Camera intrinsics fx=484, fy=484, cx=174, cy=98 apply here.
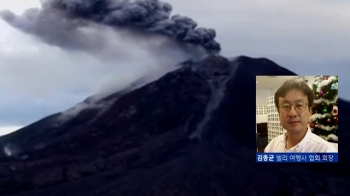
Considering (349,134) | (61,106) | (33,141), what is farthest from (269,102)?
(33,141)

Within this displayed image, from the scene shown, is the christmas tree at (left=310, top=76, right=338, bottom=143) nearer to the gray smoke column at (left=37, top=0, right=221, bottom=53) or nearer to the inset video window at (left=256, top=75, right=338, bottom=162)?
the inset video window at (left=256, top=75, right=338, bottom=162)

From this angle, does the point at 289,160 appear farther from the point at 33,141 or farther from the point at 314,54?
the point at 33,141

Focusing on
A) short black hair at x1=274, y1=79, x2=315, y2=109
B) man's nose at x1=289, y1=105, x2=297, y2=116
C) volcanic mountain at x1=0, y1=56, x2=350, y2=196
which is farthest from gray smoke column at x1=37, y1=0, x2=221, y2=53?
man's nose at x1=289, y1=105, x2=297, y2=116

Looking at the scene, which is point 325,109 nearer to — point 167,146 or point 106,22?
point 167,146

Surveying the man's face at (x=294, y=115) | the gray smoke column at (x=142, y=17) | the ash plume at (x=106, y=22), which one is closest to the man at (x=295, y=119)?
the man's face at (x=294, y=115)

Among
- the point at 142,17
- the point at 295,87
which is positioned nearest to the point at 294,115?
the point at 295,87

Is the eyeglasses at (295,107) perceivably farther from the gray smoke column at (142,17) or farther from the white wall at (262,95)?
the gray smoke column at (142,17)

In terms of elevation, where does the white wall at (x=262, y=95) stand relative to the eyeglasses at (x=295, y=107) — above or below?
above
